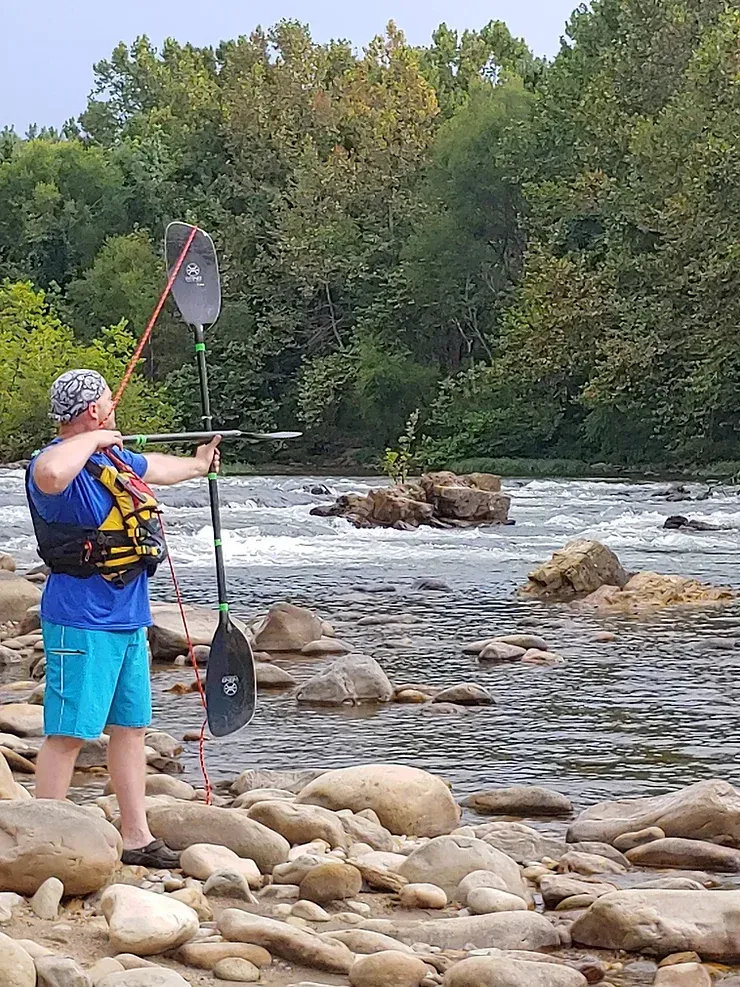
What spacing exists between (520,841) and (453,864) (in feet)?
2.64

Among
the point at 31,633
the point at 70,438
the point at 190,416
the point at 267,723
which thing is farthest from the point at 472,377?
the point at 70,438

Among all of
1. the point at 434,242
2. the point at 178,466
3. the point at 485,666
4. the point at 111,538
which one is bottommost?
the point at 485,666

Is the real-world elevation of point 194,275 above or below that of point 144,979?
above

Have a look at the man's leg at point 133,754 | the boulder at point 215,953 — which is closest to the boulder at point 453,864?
the man's leg at point 133,754

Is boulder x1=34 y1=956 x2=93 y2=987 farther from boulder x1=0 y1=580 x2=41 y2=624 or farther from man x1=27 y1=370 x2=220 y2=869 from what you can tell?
boulder x1=0 y1=580 x2=41 y2=624

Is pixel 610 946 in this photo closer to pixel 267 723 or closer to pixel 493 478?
pixel 267 723

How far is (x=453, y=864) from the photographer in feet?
17.0

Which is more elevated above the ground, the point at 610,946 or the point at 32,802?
the point at 32,802

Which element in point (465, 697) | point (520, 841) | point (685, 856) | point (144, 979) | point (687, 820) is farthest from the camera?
point (465, 697)

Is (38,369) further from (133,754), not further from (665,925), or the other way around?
(665,925)

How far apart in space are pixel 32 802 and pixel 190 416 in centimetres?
3810

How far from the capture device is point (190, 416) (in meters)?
42.3

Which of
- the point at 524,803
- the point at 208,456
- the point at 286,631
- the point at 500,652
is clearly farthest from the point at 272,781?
the point at 286,631

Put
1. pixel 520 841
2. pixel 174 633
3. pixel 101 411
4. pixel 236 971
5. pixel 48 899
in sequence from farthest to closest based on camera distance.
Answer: pixel 174 633, pixel 520 841, pixel 101 411, pixel 48 899, pixel 236 971
